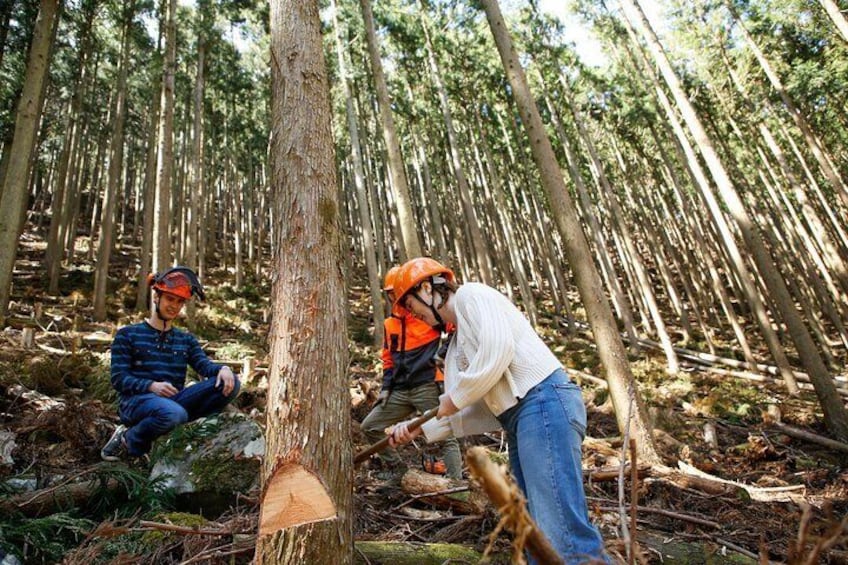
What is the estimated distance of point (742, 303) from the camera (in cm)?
2231

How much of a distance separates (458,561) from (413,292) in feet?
4.80

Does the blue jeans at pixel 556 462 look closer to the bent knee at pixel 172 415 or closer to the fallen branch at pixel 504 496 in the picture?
the fallen branch at pixel 504 496

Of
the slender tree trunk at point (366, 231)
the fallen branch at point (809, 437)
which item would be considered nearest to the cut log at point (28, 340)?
the slender tree trunk at point (366, 231)

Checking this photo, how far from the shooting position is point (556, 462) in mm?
2064

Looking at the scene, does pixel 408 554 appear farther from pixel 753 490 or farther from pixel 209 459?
pixel 753 490

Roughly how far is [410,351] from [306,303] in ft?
7.53

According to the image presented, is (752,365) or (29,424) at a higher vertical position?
(29,424)

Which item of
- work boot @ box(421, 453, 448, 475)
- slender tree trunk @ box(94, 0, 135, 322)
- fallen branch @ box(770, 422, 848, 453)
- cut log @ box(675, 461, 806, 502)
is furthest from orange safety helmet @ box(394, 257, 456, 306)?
slender tree trunk @ box(94, 0, 135, 322)

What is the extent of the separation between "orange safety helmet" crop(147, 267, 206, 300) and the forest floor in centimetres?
133

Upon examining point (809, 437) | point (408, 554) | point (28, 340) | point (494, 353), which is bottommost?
point (809, 437)

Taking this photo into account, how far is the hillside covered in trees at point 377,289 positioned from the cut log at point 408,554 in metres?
0.03

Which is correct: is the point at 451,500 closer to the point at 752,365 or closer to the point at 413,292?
the point at 413,292

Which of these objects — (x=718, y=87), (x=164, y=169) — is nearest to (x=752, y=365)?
(x=718, y=87)

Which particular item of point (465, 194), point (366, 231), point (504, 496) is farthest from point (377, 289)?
point (504, 496)
